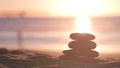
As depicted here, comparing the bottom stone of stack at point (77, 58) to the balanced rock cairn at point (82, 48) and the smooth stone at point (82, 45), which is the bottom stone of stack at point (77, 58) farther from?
the smooth stone at point (82, 45)

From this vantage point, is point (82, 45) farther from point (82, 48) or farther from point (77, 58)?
point (77, 58)

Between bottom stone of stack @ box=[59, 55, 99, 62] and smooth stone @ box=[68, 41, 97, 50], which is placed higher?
smooth stone @ box=[68, 41, 97, 50]

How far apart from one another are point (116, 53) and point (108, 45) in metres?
4.40

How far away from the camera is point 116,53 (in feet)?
85.1

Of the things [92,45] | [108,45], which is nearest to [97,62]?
[92,45]

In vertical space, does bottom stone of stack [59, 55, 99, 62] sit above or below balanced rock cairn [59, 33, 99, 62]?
below

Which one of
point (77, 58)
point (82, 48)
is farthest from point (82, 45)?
point (77, 58)

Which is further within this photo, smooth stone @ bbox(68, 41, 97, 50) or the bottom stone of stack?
smooth stone @ bbox(68, 41, 97, 50)

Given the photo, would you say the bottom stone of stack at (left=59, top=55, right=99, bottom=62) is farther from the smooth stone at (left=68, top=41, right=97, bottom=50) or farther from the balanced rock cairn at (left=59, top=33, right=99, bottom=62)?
the smooth stone at (left=68, top=41, right=97, bottom=50)

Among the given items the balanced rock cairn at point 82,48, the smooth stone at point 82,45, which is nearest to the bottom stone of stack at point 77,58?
the balanced rock cairn at point 82,48

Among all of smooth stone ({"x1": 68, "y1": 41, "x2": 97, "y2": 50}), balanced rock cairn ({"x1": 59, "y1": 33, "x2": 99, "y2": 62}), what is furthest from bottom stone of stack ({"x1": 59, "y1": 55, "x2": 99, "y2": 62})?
smooth stone ({"x1": 68, "y1": 41, "x2": 97, "y2": 50})

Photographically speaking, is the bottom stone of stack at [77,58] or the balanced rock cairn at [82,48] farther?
the balanced rock cairn at [82,48]

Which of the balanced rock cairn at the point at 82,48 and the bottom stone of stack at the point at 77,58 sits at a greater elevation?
the balanced rock cairn at the point at 82,48

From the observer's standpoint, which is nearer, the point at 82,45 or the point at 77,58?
the point at 77,58
